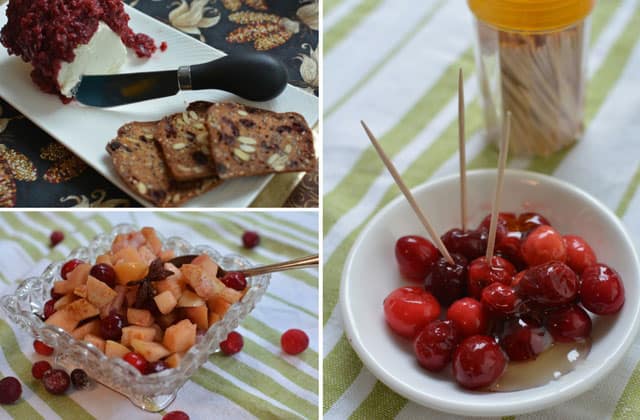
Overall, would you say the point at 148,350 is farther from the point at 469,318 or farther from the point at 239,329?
the point at 469,318

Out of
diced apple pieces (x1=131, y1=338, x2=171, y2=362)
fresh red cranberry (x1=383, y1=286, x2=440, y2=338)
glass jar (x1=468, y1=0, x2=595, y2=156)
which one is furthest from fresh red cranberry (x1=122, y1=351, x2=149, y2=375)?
glass jar (x1=468, y1=0, x2=595, y2=156)

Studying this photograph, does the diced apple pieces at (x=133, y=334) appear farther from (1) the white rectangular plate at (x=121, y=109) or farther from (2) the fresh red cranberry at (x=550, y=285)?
(2) the fresh red cranberry at (x=550, y=285)

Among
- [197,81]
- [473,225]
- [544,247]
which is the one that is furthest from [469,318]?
[197,81]

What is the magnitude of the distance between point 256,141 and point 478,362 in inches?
20.1

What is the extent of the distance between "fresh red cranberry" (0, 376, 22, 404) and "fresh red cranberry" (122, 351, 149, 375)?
0.66 feet

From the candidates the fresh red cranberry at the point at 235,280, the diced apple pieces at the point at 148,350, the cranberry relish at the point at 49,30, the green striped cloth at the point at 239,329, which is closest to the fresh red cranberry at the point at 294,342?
the green striped cloth at the point at 239,329

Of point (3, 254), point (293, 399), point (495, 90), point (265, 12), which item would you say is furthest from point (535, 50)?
point (3, 254)

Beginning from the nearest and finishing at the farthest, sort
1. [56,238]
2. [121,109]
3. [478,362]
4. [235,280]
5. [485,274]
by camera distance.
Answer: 1. [478,362]
2. [485,274]
3. [235,280]
4. [121,109]
5. [56,238]

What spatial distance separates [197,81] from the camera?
1.25 meters

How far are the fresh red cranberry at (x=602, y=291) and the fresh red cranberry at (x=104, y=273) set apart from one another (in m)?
0.69

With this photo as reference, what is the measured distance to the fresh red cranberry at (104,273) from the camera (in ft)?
3.59

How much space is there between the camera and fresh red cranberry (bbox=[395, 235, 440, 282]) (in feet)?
3.64

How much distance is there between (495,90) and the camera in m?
1.33

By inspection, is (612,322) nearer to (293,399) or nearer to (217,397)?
(293,399)
